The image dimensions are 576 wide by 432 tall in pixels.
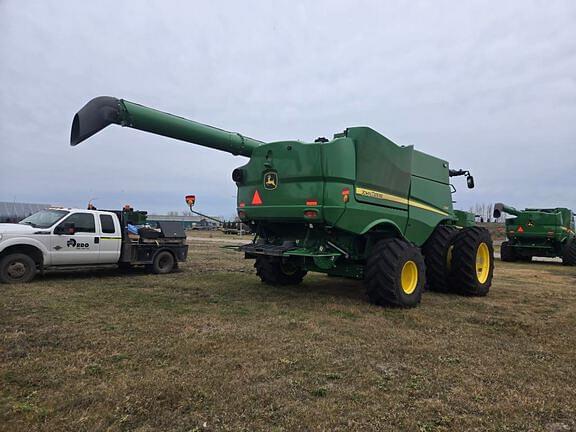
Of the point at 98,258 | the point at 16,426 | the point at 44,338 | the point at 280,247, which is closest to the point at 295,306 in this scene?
the point at 280,247

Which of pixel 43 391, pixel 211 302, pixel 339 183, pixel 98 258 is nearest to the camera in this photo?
pixel 43 391

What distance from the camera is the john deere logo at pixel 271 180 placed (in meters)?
7.08

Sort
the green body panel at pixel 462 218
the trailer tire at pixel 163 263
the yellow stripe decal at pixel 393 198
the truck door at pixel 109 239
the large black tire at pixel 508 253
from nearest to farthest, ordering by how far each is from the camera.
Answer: the yellow stripe decal at pixel 393 198 < the truck door at pixel 109 239 < the green body panel at pixel 462 218 < the trailer tire at pixel 163 263 < the large black tire at pixel 508 253

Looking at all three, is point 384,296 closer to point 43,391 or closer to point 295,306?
point 295,306

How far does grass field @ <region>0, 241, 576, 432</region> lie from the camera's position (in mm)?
3031

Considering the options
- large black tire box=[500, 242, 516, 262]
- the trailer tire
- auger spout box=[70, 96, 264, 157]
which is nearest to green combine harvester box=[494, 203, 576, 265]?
large black tire box=[500, 242, 516, 262]

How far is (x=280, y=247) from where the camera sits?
716 cm

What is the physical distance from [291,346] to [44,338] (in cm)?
284

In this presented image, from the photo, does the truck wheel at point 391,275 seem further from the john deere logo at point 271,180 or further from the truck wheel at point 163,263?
the truck wheel at point 163,263

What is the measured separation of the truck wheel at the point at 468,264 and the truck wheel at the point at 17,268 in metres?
8.85

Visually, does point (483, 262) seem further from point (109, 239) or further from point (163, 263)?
point (109, 239)

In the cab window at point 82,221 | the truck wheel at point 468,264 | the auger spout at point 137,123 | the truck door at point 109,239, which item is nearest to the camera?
the auger spout at point 137,123

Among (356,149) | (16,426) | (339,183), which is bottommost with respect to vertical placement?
(16,426)

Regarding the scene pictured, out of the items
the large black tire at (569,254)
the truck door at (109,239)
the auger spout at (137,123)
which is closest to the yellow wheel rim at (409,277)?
the auger spout at (137,123)
